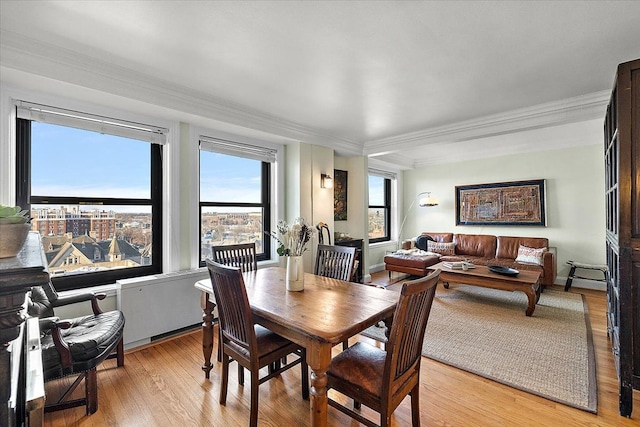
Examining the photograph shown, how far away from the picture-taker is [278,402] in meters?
1.98

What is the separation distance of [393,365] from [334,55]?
2.13 meters

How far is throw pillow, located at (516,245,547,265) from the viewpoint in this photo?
15.0 ft

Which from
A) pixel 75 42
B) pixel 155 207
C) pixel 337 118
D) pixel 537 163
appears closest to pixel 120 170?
pixel 155 207

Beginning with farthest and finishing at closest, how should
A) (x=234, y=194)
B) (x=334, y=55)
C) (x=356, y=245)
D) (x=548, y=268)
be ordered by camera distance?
1. (x=356, y=245)
2. (x=548, y=268)
3. (x=234, y=194)
4. (x=334, y=55)

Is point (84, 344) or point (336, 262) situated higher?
point (336, 262)

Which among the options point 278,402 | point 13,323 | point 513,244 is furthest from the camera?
point 513,244

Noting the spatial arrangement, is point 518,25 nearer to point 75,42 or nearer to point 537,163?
point 75,42

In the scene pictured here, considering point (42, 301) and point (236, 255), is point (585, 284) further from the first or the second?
point (42, 301)

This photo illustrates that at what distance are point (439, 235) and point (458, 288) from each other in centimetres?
161

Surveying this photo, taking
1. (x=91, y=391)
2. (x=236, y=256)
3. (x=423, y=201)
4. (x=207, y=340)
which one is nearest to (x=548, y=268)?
(x=423, y=201)

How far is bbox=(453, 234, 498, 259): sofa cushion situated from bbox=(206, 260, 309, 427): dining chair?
4.76 meters

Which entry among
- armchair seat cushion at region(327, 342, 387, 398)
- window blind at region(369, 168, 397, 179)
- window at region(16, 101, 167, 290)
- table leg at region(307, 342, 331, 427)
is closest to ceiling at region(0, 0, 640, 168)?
window at region(16, 101, 167, 290)

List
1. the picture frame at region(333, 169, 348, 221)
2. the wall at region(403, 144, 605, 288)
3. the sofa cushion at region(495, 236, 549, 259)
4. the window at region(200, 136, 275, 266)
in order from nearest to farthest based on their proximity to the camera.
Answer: the window at region(200, 136, 275, 266) → the wall at region(403, 144, 605, 288) → the sofa cushion at region(495, 236, 549, 259) → the picture frame at region(333, 169, 348, 221)

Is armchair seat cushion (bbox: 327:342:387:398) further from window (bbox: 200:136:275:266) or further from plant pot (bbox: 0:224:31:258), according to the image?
window (bbox: 200:136:275:266)
